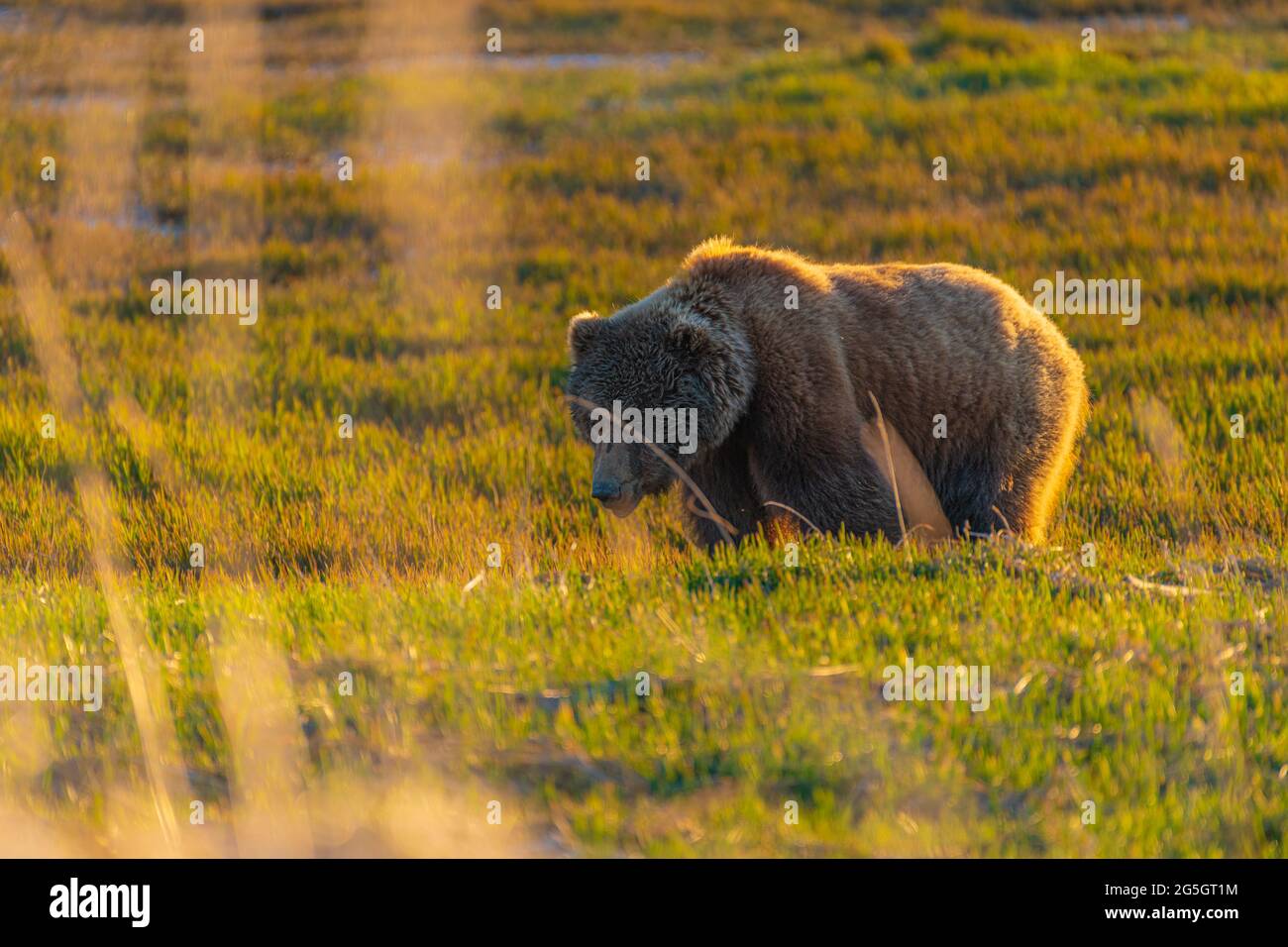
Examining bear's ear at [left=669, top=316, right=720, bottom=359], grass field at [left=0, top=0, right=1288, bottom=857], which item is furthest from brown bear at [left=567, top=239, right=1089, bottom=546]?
grass field at [left=0, top=0, right=1288, bottom=857]

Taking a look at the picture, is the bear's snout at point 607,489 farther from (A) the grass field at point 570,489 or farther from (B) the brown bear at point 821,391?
(A) the grass field at point 570,489

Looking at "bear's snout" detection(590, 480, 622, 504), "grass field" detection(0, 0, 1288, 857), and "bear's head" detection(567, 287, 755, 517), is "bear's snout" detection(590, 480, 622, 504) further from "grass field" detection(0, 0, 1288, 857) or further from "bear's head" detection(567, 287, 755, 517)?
"grass field" detection(0, 0, 1288, 857)

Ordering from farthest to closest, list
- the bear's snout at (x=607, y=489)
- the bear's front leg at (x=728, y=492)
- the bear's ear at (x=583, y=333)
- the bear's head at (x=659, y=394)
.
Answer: the bear's front leg at (x=728, y=492) < the bear's ear at (x=583, y=333) < the bear's head at (x=659, y=394) < the bear's snout at (x=607, y=489)

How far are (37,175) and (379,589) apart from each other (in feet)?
42.3

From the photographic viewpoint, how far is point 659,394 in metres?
6.31

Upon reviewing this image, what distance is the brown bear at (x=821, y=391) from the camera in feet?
20.7

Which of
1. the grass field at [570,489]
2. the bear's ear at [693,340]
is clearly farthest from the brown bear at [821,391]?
the grass field at [570,489]

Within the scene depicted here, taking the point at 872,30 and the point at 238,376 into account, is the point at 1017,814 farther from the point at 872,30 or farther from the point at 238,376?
the point at 872,30

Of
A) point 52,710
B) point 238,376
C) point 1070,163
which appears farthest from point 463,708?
point 1070,163

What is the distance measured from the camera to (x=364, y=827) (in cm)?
392

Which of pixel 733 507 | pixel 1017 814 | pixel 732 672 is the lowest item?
pixel 1017 814

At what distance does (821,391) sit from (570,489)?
2988mm

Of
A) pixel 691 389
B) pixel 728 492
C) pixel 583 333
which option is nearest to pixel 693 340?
pixel 691 389

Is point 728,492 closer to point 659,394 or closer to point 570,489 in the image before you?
point 659,394
